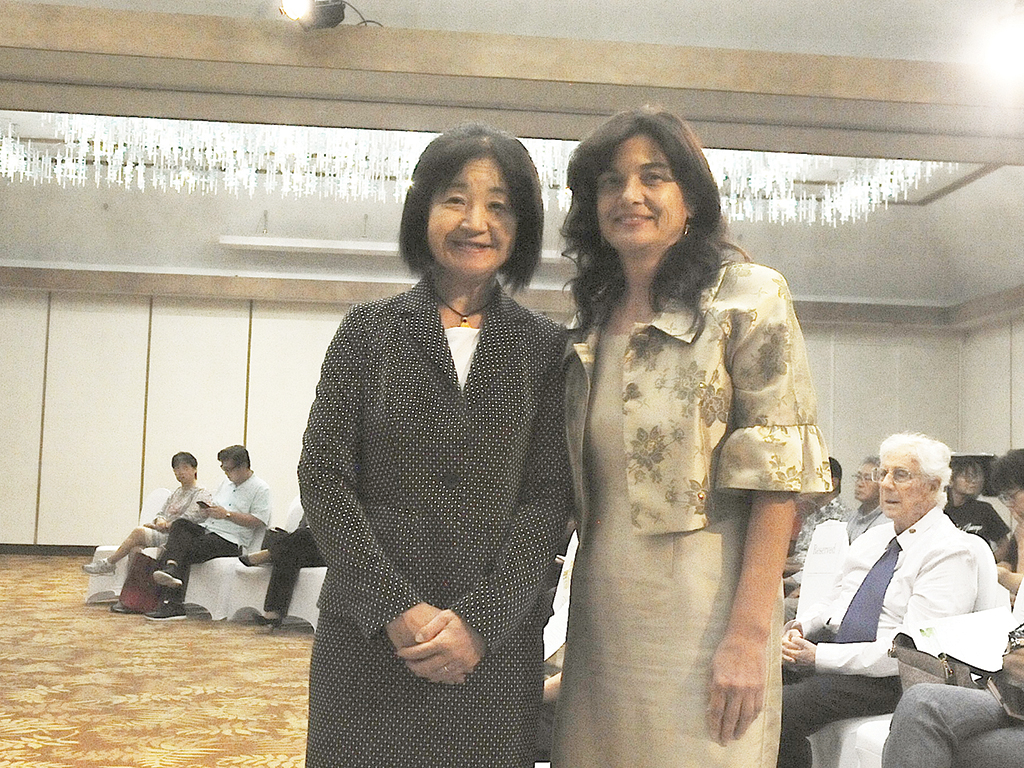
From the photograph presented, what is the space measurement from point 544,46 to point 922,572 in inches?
112

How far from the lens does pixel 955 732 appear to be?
2496 millimetres

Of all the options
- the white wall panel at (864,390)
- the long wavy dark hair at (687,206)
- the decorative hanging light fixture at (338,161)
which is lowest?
the long wavy dark hair at (687,206)

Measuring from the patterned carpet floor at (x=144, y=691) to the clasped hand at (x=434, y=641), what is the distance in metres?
2.40

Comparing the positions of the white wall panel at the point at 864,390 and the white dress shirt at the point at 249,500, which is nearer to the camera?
the white dress shirt at the point at 249,500

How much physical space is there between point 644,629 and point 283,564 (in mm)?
5995

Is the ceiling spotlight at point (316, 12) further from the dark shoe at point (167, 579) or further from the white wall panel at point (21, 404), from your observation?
the white wall panel at point (21, 404)

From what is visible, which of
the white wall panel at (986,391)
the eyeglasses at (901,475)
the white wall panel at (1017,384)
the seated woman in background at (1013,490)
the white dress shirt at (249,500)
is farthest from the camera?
the white wall panel at (986,391)

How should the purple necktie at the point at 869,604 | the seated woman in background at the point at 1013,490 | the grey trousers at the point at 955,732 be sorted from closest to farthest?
the grey trousers at the point at 955,732 < the purple necktie at the point at 869,604 < the seated woman in background at the point at 1013,490

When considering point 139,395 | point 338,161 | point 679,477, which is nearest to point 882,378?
point 338,161

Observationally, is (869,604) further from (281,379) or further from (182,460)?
(281,379)

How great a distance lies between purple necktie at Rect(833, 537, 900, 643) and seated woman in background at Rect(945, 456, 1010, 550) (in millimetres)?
2763

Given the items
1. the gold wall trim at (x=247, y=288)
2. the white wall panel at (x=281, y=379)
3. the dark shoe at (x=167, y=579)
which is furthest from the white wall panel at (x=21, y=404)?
the dark shoe at (x=167, y=579)

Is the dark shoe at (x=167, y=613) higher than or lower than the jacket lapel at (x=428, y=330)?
lower

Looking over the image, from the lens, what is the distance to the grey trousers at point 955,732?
2451 mm
